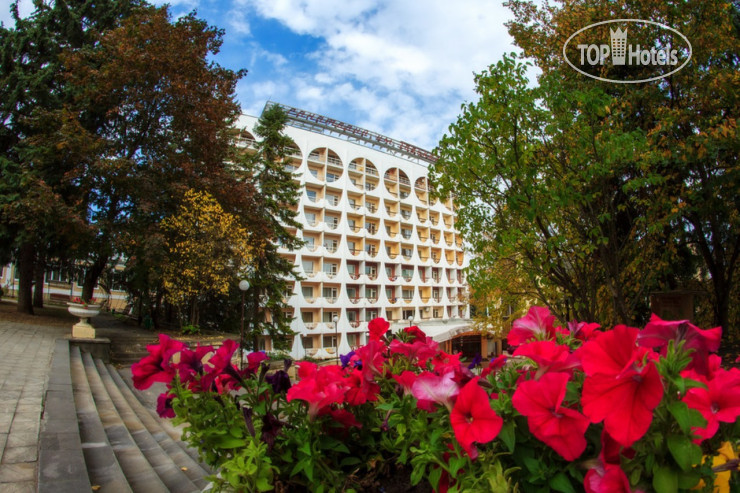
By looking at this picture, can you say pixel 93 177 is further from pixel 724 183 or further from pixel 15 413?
pixel 724 183

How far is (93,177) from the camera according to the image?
43.0 ft

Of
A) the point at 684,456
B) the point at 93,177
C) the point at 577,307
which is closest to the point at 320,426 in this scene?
the point at 684,456

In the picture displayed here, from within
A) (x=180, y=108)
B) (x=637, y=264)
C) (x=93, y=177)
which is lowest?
(x=637, y=264)

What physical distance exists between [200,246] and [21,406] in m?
9.80

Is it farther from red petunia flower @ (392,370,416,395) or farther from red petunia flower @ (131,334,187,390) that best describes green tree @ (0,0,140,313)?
red petunia flower @ (392,370,416,395)

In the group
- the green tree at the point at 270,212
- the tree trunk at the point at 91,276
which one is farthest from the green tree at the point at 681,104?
the tree trunk at the point at 91,276

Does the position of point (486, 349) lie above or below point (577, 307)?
below

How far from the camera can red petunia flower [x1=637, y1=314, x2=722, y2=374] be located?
768 mm

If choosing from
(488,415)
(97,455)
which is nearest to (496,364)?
(488,415)

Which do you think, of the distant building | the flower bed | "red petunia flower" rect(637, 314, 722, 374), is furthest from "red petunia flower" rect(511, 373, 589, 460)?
the distant building

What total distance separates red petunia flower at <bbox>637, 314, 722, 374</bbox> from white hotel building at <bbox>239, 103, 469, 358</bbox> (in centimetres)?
3001

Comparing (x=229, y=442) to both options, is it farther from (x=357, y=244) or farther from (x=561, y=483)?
(x=357, y=244)

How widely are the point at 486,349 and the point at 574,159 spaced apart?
34.8 meters

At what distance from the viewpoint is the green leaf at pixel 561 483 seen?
686mm
